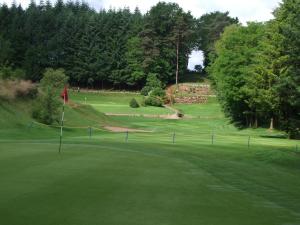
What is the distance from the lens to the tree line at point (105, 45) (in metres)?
117

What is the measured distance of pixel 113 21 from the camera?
128 m

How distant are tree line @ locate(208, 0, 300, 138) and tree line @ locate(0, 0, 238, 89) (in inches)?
1682

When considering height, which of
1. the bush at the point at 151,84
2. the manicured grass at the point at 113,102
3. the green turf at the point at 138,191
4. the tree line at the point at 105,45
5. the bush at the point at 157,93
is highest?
the tree line at the point at 105,45

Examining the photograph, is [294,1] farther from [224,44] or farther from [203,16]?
[203,16]

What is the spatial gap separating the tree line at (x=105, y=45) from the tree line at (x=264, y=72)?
42710 mm

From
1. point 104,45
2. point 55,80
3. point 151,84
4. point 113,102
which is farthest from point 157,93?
point 55,80

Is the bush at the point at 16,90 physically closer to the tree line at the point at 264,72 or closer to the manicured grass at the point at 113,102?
the tree line at the point at 264,72

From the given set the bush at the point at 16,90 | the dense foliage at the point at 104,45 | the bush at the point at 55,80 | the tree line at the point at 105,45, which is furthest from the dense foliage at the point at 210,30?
the bush at the point at 16,90

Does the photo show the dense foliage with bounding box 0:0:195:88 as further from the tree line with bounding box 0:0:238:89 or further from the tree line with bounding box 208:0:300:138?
the tree line with bounding box 208:0:300:138

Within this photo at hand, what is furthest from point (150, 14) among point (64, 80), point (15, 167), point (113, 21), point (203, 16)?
point (15, 167)

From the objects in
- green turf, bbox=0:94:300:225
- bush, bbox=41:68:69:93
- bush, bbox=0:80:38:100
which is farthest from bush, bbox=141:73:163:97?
green turf, bbox=0:94:300:225

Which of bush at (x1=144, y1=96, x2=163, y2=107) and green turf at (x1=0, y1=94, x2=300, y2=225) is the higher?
green turf at (x1=0, y1=94, x2=300, y2=225)

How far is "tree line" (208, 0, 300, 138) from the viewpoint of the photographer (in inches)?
1464

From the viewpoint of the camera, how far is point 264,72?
58.0 m
